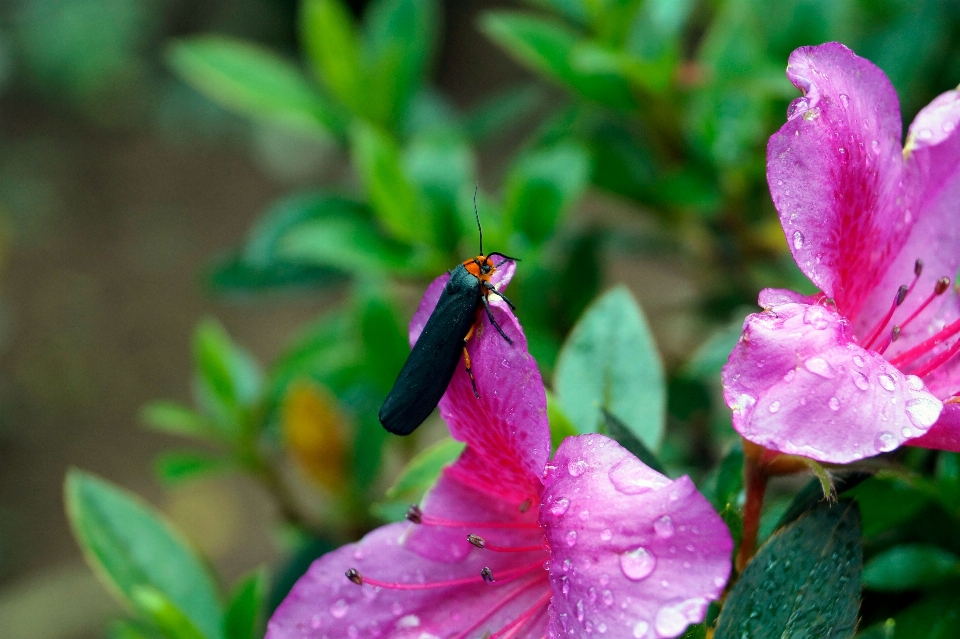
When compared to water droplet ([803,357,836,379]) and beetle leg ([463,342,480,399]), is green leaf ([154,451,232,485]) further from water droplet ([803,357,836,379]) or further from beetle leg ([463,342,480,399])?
water droplet ([803,357,836,379])

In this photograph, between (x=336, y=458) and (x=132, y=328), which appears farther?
(x=132, y=328)

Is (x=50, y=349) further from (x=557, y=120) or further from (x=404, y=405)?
(x=404, y=405)

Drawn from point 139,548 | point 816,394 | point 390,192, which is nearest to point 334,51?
point 390,192

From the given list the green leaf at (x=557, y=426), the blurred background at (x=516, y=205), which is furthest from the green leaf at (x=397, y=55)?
the green leaf at (x=557, y=426)

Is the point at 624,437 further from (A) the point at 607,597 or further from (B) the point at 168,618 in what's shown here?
(B) the point at 168,618

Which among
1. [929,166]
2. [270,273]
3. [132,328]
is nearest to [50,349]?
[132,328]

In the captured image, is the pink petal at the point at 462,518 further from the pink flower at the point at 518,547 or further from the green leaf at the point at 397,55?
the green leaf at the point at 397,55
